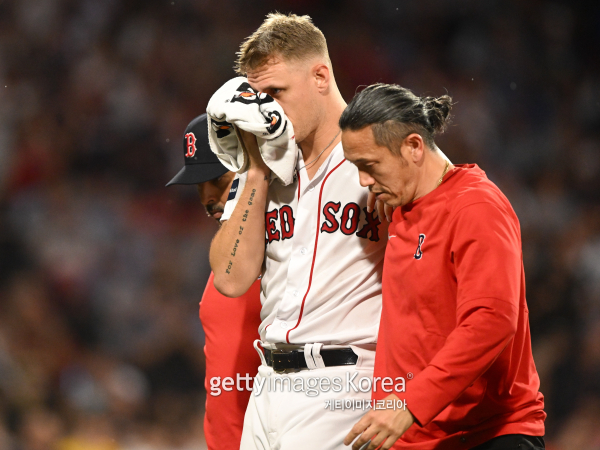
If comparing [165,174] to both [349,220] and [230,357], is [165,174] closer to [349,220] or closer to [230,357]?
[230,357]

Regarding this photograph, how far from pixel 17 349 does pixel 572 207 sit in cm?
417

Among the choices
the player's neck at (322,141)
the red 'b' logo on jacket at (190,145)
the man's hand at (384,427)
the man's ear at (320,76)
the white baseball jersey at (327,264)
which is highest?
the man's ear at (320,76)

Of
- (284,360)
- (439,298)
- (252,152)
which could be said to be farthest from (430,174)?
(284,360)

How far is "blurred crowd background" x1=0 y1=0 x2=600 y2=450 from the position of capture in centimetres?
439

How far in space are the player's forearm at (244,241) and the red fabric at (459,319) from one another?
47 centimetres

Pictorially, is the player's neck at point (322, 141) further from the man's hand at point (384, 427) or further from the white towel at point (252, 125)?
Result: the man's hand at point (384, 427)

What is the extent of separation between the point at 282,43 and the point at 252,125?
1.13 feet

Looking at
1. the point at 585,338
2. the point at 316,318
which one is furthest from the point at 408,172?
the point at 585,338

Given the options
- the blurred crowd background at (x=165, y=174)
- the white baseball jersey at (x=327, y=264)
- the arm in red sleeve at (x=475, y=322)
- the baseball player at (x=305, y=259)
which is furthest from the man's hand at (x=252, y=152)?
the blurred crowd background at (x=165, y=174)

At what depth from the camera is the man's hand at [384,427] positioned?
1427 millimetres

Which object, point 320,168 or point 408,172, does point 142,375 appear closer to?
point 320,168

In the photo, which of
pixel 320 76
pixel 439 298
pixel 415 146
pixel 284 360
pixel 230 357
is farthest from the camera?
pixel 230 357

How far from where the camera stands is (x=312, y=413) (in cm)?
186

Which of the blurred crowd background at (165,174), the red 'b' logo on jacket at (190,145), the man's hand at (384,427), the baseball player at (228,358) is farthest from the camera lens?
the blurred crowd background at (165,174)
